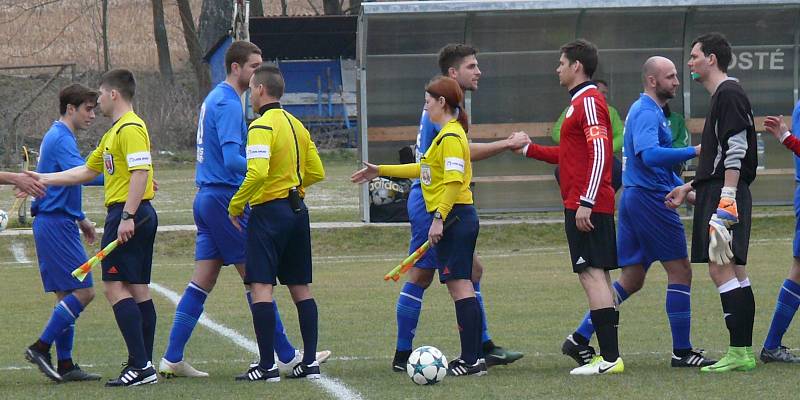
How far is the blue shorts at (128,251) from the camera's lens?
796 cm

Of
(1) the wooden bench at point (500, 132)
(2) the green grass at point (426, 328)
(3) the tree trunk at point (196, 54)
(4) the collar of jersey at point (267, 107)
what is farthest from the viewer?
(3) the tree trunk at point (196, 54)

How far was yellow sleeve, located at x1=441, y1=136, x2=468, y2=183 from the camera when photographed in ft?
25.7

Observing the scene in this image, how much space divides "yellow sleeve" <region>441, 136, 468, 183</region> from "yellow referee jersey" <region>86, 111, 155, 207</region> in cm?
182

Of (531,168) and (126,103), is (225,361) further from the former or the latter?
(531,168)

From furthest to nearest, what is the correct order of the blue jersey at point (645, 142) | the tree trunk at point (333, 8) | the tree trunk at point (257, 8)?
1. the tree trunk at point (257, 8)
2. the tree trunk at point (333, 8)
3. the blue jersey at point (645, 142)

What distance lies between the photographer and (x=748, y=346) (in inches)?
312

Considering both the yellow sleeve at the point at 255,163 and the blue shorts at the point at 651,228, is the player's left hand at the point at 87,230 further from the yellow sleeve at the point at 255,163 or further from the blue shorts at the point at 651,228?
the blue shorts at the point at 651,228

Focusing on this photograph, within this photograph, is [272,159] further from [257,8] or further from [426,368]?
[257,8]

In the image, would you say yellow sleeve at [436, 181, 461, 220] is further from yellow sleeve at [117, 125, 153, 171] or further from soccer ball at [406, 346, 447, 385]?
yellow sleeve at [117, 125, 153, 171]

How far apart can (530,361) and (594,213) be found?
1.36m

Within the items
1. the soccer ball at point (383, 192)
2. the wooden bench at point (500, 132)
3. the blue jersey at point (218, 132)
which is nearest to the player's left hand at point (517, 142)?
the blue jersey at point (218, 132)

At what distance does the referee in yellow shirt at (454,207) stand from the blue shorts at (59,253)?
2.33 m

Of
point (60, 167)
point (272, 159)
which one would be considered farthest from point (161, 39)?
point (272, 159)

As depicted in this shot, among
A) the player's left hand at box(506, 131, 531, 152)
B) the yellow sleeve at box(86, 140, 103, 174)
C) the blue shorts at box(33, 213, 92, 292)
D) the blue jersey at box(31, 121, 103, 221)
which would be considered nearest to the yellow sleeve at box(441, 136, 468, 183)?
the player's left hand at box(506, 131, 531, 152)
